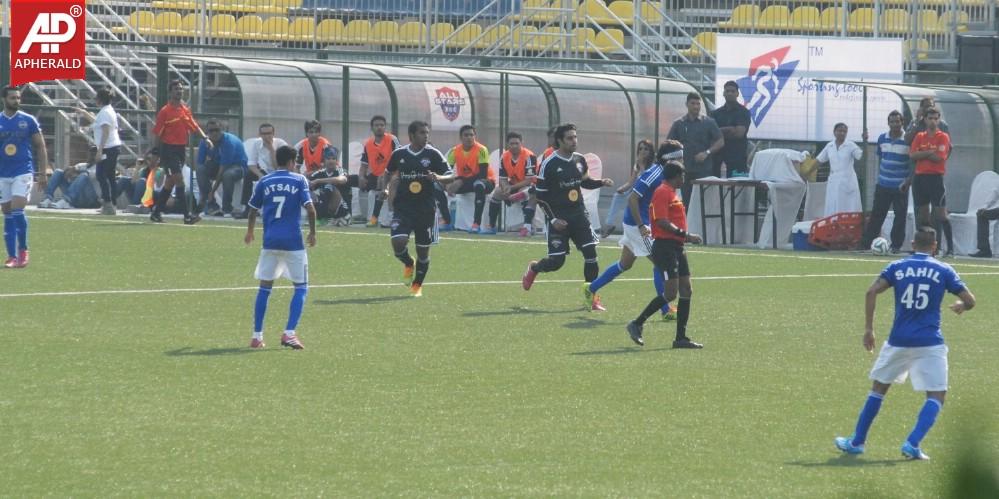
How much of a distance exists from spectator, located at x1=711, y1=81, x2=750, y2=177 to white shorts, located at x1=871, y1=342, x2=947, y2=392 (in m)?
16.8

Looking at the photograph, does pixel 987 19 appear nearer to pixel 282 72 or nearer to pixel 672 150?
pixel 282 72

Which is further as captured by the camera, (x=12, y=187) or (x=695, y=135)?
(x=695, y=135)

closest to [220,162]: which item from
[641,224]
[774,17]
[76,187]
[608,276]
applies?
[76,187]

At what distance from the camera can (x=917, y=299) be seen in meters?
7.87

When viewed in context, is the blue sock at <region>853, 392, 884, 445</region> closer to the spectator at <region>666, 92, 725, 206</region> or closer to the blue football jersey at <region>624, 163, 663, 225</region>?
the blue football jersey at <region>624, 163, 663, 225</region>

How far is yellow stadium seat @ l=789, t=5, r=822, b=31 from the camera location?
31484 millimetres

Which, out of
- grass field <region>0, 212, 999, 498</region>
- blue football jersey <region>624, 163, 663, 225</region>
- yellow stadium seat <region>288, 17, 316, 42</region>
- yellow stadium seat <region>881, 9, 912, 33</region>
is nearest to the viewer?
grass field <region>0, 212, 999, 498</region>

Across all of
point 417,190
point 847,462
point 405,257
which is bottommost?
point 847,462

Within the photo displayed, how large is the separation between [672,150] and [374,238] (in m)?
10.8

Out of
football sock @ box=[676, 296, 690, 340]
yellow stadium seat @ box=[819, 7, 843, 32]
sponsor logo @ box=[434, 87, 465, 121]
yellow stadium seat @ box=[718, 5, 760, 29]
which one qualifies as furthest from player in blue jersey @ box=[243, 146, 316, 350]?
yellow stadium seat @ box=[819, 7, 843, 32]

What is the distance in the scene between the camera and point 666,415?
364 inches

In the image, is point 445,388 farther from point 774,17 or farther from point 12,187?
point 774,17

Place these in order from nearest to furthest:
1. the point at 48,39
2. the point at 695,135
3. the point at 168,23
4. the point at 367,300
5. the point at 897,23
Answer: the point at 367,300, the point at 695,135, the point at 897,23, the point at 48,39, the point at 168,23

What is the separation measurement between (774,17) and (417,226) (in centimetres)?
1757
